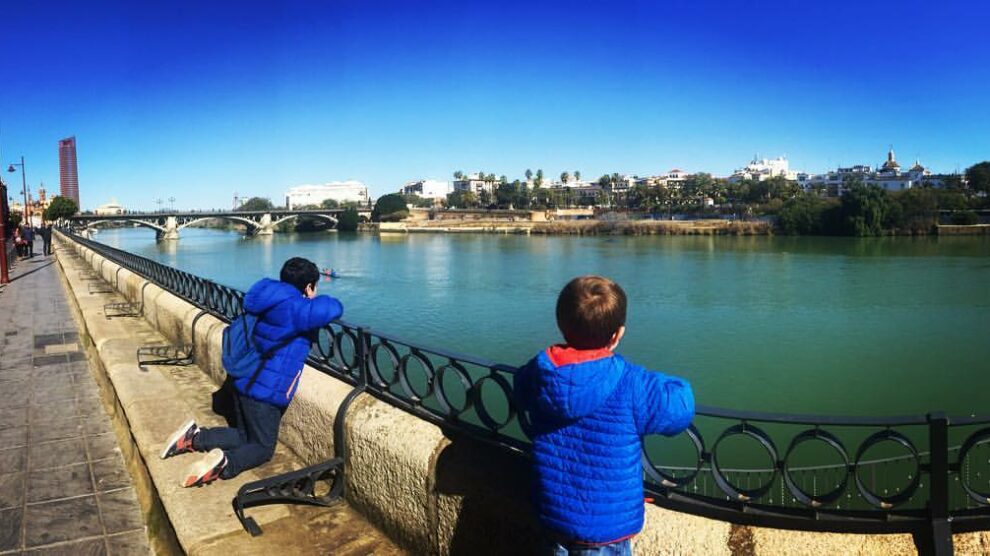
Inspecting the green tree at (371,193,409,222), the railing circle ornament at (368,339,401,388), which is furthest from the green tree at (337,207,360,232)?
the railing circle ornament at (368,339,401,388)

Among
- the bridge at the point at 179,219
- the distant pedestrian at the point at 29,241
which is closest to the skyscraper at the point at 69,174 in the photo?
the bridge at the point at 179,219

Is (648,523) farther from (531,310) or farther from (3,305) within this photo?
(531,310)

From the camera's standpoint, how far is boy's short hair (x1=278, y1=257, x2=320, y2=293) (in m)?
3.47

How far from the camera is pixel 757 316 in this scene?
79.8 feet

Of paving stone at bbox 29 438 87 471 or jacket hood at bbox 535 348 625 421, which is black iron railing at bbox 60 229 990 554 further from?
paving stone at bbox 29 438 87 471

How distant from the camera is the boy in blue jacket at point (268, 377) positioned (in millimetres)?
3355

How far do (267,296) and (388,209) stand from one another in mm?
116620

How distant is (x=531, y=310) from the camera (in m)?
25.8

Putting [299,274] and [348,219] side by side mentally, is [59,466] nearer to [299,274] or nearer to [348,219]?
[299,274]

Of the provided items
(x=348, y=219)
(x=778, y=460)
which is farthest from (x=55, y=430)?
(x=348, y=219)

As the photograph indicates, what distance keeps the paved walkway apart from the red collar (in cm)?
243

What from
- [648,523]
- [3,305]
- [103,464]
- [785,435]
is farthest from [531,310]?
[648,523]

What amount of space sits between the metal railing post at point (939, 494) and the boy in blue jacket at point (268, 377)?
2.53m

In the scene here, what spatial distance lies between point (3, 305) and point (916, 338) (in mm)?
Answer: 23180
